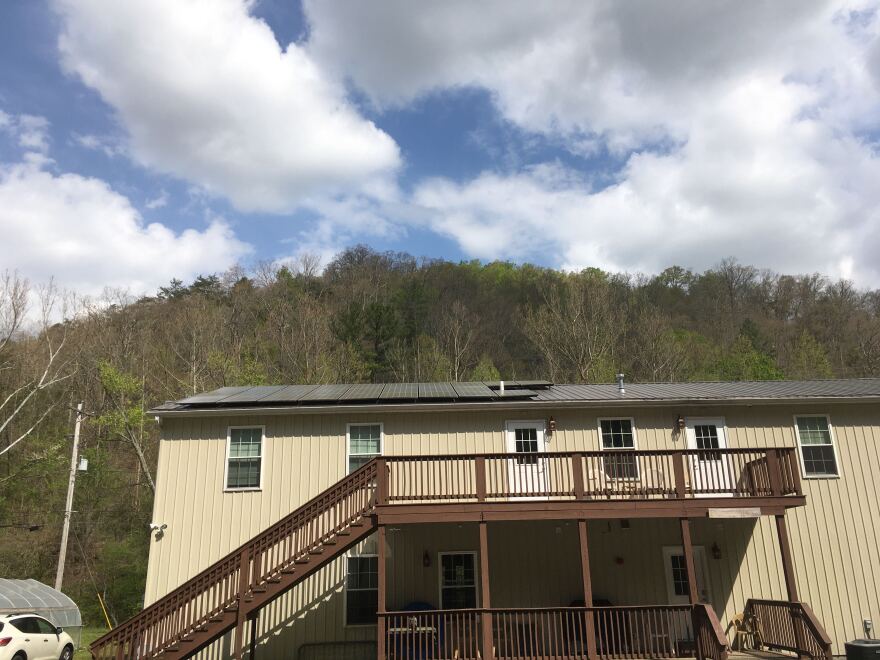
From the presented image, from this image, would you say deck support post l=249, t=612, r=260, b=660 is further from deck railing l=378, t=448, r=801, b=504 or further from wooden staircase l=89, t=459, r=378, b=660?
deck railing l=378, t=448, r=801, b=504

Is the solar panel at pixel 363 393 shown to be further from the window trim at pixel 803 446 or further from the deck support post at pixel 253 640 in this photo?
the window trim at pixel 803 446

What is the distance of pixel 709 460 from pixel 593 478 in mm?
2766

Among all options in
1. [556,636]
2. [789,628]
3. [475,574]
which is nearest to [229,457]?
[475,574]

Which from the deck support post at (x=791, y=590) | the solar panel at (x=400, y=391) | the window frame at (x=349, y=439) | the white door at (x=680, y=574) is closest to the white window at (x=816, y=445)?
the deck support post at (x=791, y=590)

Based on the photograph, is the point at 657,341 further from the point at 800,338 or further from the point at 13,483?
the point at 13,483

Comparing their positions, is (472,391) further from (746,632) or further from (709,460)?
(746,632)

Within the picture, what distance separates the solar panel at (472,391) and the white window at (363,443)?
2.31 metres

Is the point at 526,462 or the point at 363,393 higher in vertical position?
the point at 363,393

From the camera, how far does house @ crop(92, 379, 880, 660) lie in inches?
487

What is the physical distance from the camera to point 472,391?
53.2ft

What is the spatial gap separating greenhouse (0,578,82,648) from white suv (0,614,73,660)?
3104 mm

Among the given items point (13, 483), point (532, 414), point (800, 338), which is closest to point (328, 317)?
point (13, 483)

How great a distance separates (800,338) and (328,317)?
30823mm

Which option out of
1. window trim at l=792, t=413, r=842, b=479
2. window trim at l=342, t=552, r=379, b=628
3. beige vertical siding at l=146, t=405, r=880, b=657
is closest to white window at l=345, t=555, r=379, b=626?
window trim at l=342, t=552, r=379, b=628
